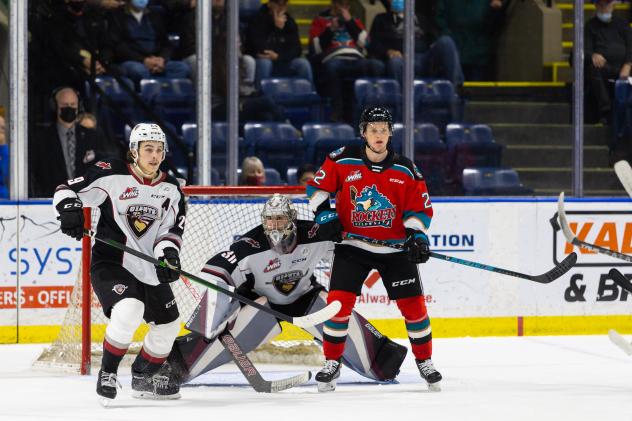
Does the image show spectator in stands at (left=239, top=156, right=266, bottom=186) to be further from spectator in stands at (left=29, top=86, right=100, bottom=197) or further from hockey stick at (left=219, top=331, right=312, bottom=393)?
hockey stick at (left=219, top=331, right=312, bottom=393)

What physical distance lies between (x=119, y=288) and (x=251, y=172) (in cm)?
226

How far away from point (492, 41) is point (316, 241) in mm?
2702

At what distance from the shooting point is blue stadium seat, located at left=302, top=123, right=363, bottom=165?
7410 mm

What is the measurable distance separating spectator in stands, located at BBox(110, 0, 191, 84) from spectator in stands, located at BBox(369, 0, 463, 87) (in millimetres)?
1129

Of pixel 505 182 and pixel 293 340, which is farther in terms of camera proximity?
pixel 505 182

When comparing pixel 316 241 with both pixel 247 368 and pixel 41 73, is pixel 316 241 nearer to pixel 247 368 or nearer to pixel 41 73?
pixel 247 368

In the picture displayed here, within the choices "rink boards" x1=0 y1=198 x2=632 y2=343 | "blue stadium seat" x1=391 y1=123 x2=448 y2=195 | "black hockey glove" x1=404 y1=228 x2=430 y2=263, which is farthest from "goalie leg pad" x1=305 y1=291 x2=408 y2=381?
"blue stadium seat" x1=391 y1=123 x2=448 y2=195

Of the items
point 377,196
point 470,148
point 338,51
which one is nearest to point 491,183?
point 470,148

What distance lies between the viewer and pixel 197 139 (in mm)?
7219

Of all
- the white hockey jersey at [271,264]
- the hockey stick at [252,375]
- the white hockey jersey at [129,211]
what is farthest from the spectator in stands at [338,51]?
the white hockey jersey at [129,211]

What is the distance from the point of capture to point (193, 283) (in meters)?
6.25

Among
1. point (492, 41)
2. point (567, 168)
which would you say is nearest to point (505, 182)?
point (567, 168)

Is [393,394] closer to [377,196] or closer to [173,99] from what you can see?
[377,196]

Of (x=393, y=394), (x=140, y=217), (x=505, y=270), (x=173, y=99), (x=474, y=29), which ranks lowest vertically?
(x=393, y=394)
